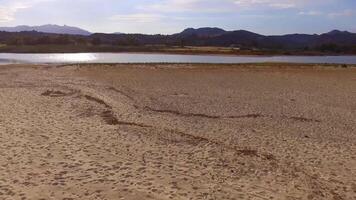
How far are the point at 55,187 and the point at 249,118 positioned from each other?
994 cm

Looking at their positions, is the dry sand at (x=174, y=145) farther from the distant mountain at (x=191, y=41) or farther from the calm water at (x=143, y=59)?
the distant mountain at (x=191, y=41)

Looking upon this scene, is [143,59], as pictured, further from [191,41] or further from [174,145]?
[191,41]

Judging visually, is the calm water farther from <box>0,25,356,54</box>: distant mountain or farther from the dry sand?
the dry sand

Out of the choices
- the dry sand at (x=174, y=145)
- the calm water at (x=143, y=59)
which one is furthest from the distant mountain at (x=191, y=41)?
the dry sand at (x=174, y=145)

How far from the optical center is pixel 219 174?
10.1 meters

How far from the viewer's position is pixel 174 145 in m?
12.8

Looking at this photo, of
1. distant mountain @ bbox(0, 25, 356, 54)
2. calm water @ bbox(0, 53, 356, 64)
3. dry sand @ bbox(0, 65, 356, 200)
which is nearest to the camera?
dry sand @ bbox(0, 65, 356, 200)

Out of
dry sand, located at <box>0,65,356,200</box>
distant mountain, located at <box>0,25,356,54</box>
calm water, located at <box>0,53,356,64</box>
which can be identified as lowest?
calm water, located at <box>0,53,356,64</box>

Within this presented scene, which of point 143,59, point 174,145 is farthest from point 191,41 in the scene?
point 174,145

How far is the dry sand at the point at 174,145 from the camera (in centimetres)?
918

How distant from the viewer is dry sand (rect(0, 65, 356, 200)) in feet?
30.1

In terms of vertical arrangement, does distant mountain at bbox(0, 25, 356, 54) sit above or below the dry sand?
above

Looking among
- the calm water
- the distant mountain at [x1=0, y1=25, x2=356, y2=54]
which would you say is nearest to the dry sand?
the calm water

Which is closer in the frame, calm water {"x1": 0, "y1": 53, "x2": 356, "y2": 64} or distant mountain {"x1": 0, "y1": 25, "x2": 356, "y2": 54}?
calm water {"x1": 0, "y1": 53, "x2": 356, "y2": 64}
